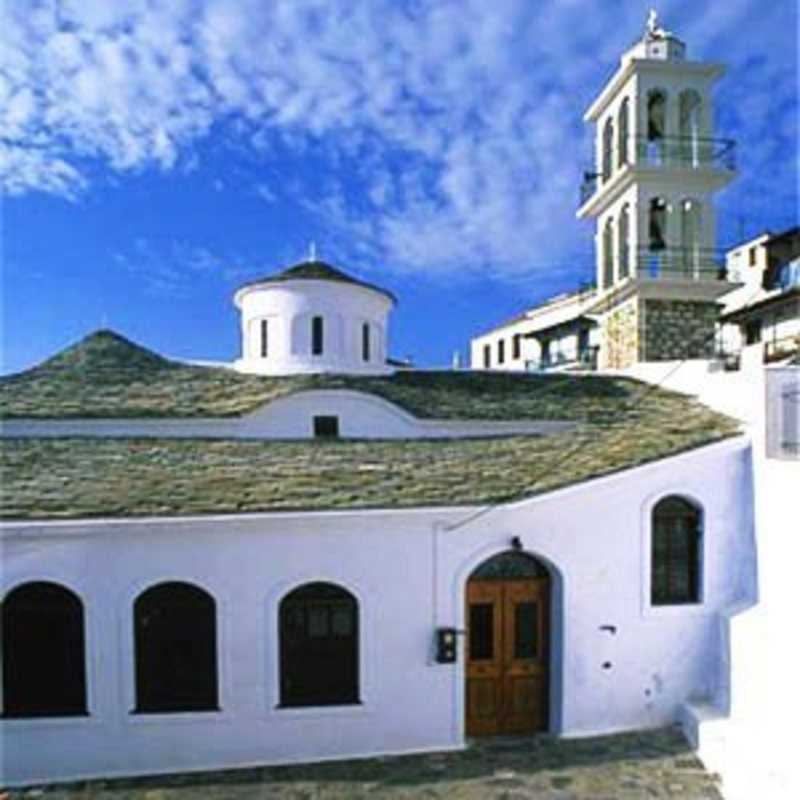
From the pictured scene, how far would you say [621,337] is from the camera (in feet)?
70.7

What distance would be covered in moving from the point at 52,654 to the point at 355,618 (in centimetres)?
428

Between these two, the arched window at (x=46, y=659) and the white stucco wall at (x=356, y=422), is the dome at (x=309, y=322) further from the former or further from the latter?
the arched window at (x=46, y=659)

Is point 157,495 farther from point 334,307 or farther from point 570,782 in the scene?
point 334,307

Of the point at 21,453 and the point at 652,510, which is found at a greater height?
the point at 21,453

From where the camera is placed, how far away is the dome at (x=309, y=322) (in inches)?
738

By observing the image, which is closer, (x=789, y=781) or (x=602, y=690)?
(x=789, y=781)

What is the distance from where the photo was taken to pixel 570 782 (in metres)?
9.21

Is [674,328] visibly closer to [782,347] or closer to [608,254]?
[608,254]

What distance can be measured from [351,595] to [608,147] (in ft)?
61.5

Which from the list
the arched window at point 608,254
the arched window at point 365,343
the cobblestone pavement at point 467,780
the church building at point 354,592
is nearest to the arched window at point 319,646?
the church building at point 354,592

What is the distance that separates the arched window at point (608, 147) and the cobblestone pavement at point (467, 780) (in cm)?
1795

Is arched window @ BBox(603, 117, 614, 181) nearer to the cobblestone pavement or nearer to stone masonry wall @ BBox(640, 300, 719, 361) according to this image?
stone masonry wall @ BBox(640, 300, 719, 361)

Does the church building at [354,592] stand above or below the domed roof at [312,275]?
below

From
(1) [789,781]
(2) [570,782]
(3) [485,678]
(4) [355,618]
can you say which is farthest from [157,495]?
(1) [789,781]
